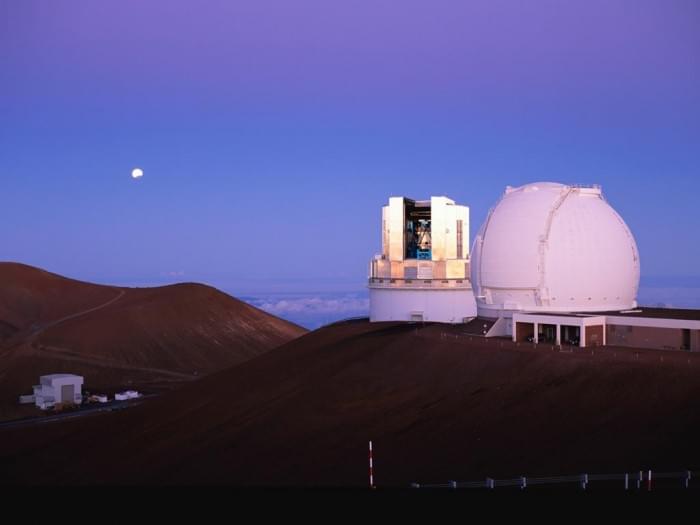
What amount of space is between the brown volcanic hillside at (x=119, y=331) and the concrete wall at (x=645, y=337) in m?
39.5

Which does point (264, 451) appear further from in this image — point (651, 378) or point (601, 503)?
point (601, 503)

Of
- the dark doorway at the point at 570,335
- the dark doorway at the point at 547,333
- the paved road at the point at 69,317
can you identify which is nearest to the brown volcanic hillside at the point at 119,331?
the paved road at the point at 69,317

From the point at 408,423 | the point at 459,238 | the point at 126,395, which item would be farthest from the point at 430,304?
the point at 408,423

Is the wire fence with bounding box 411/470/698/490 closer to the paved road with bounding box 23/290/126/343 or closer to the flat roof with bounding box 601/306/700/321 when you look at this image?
the flat roof with bounding box 601/306/700/321

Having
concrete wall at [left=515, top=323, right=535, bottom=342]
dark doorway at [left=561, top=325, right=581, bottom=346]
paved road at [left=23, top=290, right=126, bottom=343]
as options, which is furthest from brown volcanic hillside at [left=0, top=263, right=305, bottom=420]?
dark doorway at [left=561, top=325, right=581, bottom=346]

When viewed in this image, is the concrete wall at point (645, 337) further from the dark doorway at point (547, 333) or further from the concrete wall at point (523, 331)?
the concrete wall at point (523, 331)

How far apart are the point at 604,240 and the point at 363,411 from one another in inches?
425

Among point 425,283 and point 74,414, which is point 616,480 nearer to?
point 425,283

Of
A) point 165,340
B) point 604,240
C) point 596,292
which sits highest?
point 604,240

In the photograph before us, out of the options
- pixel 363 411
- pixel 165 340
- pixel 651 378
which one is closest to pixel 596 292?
pixel 651 378

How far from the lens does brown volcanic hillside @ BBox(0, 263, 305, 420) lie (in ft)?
207

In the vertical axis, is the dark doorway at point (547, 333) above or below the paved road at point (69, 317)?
above

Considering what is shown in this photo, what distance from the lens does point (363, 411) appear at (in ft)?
80.7

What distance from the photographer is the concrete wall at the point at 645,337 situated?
83.7 ft
